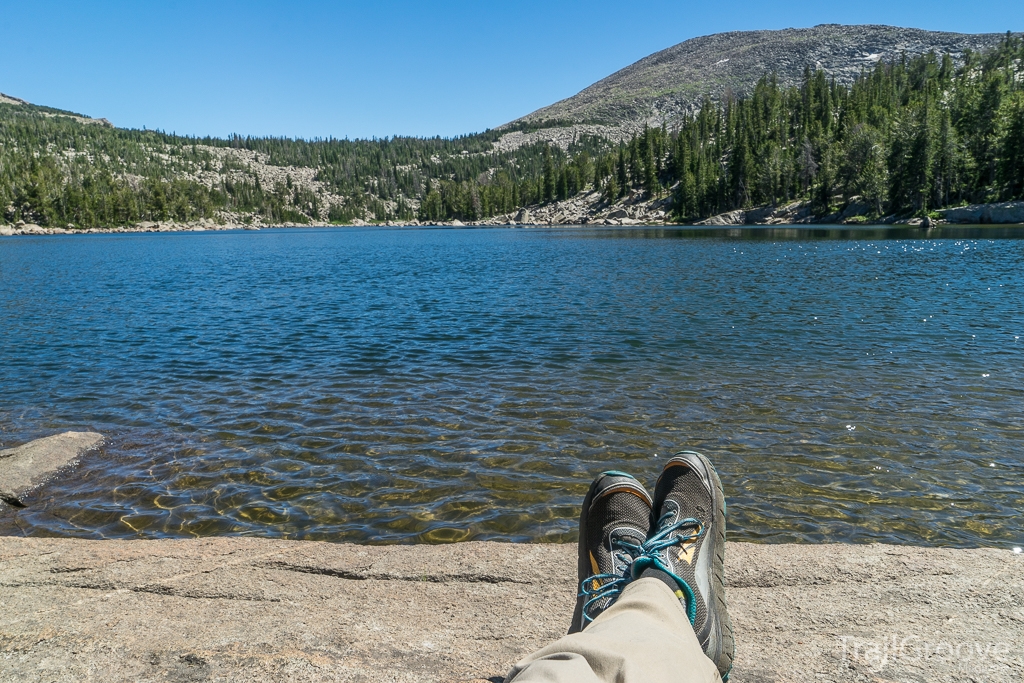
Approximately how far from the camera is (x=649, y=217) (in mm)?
131375

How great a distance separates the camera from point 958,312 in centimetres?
1788

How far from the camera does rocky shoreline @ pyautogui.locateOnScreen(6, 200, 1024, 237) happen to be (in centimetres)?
7375

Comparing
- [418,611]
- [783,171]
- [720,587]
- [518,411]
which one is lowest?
[518,411]

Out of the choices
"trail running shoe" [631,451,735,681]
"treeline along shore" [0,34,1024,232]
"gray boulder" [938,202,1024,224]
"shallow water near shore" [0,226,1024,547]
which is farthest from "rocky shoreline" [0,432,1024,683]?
"treeline along shore" [0,34,1024,232]

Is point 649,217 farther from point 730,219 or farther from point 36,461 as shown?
point 36,461

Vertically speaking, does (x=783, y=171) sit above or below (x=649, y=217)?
above

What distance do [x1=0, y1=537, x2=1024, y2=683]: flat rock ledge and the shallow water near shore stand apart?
3.94 feet

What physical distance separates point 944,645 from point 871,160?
106960 millimetres

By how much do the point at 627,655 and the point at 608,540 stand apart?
59.5 inches

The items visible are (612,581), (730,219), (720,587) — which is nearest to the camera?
(612,581)

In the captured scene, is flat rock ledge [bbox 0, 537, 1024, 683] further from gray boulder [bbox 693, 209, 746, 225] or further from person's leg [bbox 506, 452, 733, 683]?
gray boulder [bbox 693, 209, 746, 225]

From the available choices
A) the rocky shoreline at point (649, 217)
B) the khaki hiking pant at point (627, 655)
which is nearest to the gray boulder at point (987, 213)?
the rocky shoreline at point (649, 217)

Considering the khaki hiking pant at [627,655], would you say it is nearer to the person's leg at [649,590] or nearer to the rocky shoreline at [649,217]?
the person's leg at [649,590]

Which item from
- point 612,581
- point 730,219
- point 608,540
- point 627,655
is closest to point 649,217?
point 730,219
